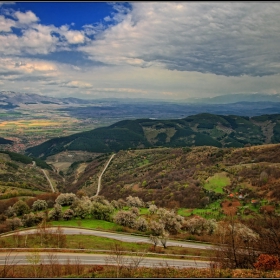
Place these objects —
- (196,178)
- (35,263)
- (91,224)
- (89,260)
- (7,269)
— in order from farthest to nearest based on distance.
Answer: (196,178) → (91,224) → (89,260) → (7,269) → (35,263)

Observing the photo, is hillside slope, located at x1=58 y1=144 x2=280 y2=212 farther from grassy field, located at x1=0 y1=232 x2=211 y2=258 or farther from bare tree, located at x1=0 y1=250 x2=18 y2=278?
bare tree, located at x1=0 y1=250 x2=18 y2=278

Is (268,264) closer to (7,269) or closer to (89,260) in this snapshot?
(89,260)

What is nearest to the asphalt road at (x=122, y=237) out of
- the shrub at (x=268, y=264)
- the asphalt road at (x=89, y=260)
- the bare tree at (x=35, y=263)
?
the asphalt road at (x=89, y=260)

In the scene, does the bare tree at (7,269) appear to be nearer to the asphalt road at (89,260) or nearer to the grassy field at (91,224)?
the asphalt road at (89,260)

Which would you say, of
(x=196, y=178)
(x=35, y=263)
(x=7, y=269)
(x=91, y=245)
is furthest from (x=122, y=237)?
(x=196, y=178)

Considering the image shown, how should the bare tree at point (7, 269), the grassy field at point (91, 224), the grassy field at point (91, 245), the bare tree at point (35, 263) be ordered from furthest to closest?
1. the grassy field at point (91, 224)
2. the grassy field at point (91, 245)
3. the bare tree at point (35, 263)
4. the bare tree at point (7, 269)

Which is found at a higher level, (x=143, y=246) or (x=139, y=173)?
(x=143, y=246)

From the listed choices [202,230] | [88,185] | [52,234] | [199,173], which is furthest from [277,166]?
[88,185]

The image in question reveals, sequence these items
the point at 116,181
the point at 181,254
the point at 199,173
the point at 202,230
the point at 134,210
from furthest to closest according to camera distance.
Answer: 1. the point at 116,181
2. the point at 199,173
3. the point at 134,210
4. the point at 202,230
5. the point at 181,254

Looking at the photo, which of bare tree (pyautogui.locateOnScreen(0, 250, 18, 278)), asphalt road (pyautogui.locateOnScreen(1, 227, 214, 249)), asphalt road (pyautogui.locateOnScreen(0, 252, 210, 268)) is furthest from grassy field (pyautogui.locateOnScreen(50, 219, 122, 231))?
bare tree (pyautogui.locateOnScreen(0, 250, 18, 278))

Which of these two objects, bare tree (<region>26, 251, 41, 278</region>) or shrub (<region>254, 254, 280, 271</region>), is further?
bare tree (<region>26, 251, 41, 278</region>)

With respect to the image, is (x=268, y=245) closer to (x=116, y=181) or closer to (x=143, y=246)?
(x=143, y=246)
